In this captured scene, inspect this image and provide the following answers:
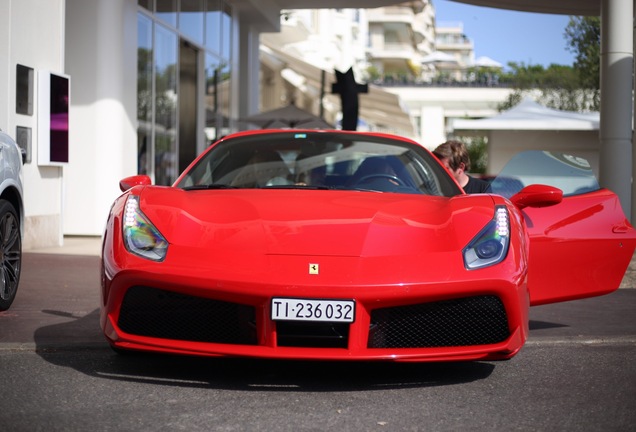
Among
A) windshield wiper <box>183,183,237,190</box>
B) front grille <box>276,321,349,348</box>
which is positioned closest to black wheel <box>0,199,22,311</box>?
windshield wiper <box>183,183,237,190</box>

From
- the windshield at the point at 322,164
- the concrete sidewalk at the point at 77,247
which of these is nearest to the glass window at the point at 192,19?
the concrete sidewalk at the point at 77,247

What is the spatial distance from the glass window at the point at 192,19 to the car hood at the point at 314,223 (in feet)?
48.4

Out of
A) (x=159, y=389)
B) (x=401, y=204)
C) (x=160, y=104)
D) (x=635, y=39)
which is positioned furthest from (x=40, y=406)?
(x=160, y=104)

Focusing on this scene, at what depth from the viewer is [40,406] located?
399 cm

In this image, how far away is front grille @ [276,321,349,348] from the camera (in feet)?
13.8

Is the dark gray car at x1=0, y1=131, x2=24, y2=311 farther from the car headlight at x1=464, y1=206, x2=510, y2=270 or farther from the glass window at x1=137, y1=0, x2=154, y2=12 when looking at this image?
the glass window at x1=137, y1=0, x2=154, y2=12

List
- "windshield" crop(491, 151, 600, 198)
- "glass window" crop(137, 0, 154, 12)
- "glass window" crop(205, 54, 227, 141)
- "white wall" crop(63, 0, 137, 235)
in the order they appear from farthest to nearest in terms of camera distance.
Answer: "glass window" crop(205, 54, 227, 141) → "glass window" crop(137, 0, 154, 12) → "white wall" crop(63, 0, 137, 235) → "windshield" crop(491, 151, 600, 198)

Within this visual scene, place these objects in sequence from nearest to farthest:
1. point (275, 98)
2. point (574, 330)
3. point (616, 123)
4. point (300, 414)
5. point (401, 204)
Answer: point (300, 414) → point (401, 204) → point (574, 330) → point (616, 123) → point (275, 98)

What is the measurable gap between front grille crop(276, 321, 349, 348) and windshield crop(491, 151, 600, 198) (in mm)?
2276

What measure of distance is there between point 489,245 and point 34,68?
8.32 m

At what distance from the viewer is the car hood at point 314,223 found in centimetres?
439

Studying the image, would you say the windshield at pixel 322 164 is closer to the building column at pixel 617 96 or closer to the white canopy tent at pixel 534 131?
the building column at pixel 617 96

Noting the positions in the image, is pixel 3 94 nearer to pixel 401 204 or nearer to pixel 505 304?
pixel 401 204

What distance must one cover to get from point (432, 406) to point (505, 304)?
0.55m
